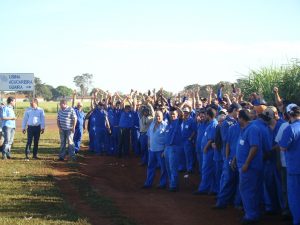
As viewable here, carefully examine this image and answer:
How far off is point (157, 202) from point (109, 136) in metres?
9.15

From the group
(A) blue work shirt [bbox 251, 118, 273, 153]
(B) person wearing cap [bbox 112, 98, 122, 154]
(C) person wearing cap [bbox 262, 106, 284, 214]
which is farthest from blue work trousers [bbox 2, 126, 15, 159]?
(A) blue work shirt [bbox 251, 118, 273, 153]

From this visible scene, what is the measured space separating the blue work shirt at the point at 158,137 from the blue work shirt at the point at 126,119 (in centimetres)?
592

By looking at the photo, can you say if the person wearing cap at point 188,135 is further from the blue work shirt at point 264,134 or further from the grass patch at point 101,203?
the blue work shirt at point 264,134

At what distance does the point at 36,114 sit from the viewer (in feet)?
53.2

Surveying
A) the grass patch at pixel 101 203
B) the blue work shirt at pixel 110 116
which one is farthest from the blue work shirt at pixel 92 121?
the grass patch at pixel 101 203

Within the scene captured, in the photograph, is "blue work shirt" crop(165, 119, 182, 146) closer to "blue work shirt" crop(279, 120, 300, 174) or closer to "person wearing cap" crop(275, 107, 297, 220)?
"person wearing cap" crop(275, 107, 297, 220)

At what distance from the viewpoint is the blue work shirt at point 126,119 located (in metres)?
17.9

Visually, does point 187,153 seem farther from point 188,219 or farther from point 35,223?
point 35,223

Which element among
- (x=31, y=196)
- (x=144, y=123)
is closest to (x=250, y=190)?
(x=31, y=196)

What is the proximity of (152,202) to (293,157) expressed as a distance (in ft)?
12.4

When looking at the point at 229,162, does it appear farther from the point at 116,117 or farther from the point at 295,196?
the point at 116,117

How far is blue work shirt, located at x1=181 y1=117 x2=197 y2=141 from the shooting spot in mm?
13938

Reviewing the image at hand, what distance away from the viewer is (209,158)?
1109 cm

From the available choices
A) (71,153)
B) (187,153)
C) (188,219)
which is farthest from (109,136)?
(188,219)
